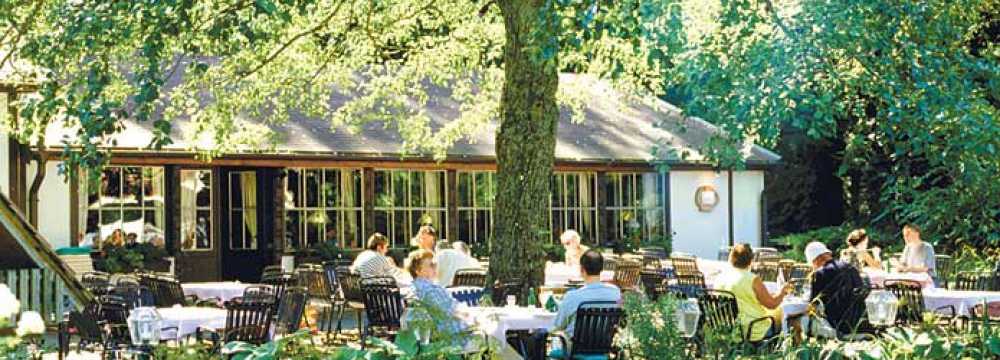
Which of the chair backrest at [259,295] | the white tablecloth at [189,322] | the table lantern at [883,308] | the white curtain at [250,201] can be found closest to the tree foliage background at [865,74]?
the table lantern at [883,308]

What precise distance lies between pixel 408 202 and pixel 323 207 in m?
1.54

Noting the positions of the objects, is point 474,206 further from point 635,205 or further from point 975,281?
point 975,281

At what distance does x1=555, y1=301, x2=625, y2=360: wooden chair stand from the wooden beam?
15.3 feet

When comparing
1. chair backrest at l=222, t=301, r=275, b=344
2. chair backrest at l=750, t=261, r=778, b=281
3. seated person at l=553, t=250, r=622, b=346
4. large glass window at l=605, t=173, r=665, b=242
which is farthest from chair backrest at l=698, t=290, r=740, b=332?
large glass window at l=605, t=173, r=665, b=242

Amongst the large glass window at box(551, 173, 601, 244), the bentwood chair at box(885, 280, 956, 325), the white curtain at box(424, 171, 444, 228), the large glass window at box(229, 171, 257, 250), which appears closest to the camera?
the bentwood chair at box(885, 280, 956, 325)

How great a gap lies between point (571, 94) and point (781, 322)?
9.73 metres

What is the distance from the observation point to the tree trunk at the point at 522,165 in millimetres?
14445

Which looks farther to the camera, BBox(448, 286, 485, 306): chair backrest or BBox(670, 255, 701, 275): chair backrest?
BBox(670, 255, 701, 275): chair backrest

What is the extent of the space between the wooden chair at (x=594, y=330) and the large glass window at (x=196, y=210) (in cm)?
1249

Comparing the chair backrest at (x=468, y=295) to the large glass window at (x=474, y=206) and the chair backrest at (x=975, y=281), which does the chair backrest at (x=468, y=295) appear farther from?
the large glass window at (x=474, y=206)

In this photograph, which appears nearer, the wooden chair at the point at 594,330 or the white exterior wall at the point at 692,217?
the wooden chair at the point at 594,330

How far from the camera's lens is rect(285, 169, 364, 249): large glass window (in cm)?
2377

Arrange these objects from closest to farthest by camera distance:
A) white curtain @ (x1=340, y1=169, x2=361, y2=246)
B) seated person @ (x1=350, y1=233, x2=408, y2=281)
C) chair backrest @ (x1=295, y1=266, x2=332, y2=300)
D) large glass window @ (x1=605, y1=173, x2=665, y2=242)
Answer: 1. seated person @ (x1=350, y1=233, x2=408, y2=281)
2. chair backrest @ (x1=295, y1=266, x2=332, y2=300)
3. white curtain @ (x1=340, y1=169, x2=361, y2=246)
4. large glass window @ (x1=605, y1=173, x2=665, y2=242)

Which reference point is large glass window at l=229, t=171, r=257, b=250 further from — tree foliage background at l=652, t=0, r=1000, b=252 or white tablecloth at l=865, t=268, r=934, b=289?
tree foliage background at l=652, t=0, r=1000, b=252
